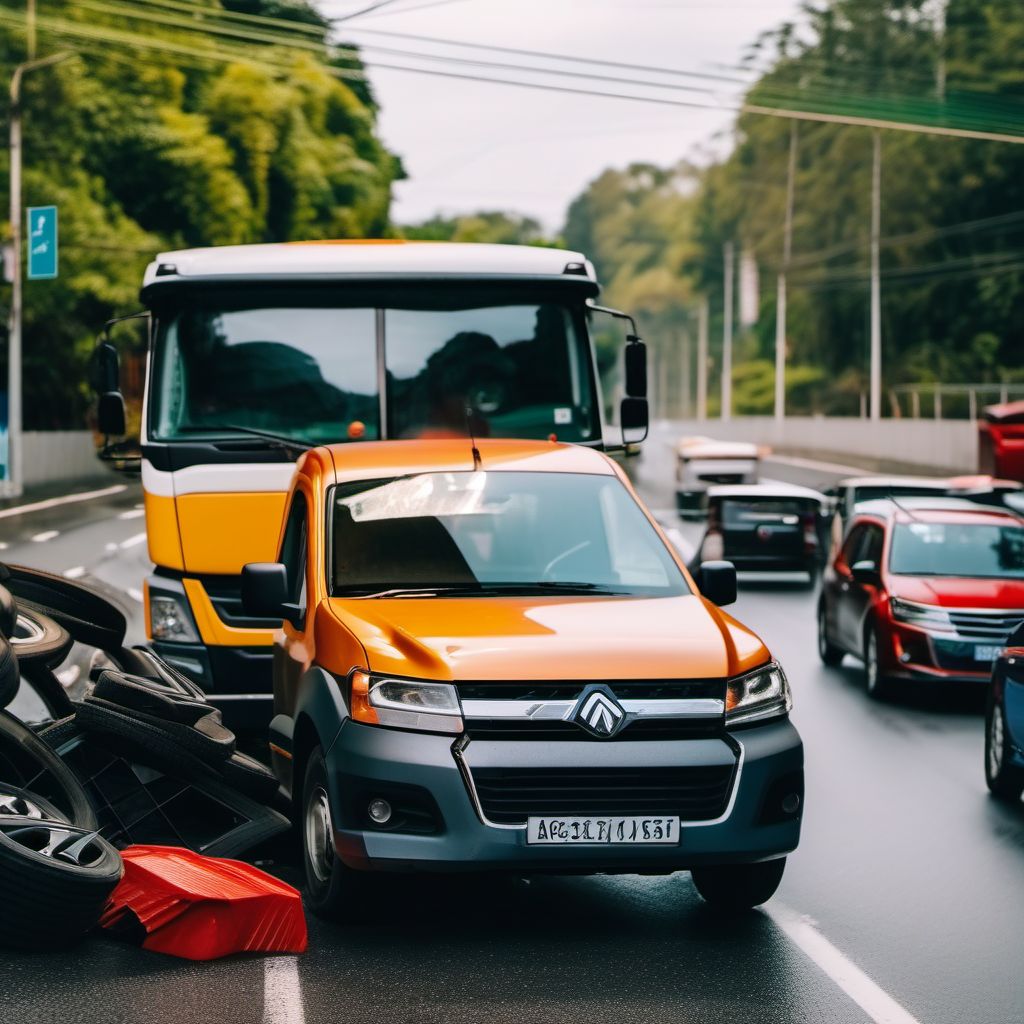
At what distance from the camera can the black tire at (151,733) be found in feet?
25.7

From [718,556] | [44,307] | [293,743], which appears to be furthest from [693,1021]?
[44,307]

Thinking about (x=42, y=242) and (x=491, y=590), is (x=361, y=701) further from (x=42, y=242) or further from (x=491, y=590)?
(x=42, y=242)

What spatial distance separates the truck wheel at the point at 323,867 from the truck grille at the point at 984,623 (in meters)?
8.15

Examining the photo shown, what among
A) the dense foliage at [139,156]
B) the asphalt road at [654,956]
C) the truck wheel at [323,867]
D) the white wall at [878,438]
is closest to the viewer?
the asphalt road at [654,956]

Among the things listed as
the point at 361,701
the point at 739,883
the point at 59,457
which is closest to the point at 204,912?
the point at 361,701

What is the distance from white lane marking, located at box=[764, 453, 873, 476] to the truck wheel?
57.6 metres

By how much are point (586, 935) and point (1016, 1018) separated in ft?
5.52

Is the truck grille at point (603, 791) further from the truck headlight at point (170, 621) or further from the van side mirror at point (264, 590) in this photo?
the truck headlight at point (170, 621)

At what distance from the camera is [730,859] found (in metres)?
7.06

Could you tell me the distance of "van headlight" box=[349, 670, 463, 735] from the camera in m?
6.91

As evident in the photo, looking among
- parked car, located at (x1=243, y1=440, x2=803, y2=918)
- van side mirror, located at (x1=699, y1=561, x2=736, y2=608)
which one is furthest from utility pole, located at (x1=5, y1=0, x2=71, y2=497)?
parked car, located at (x1=243, y1=440, x2=803, y2=918)

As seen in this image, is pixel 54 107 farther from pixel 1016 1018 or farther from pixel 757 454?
pixel 1016 1018

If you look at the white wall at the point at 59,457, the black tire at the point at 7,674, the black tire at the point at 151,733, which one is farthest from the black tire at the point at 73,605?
the white wall at the point at 59,457

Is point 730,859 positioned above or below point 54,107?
below
